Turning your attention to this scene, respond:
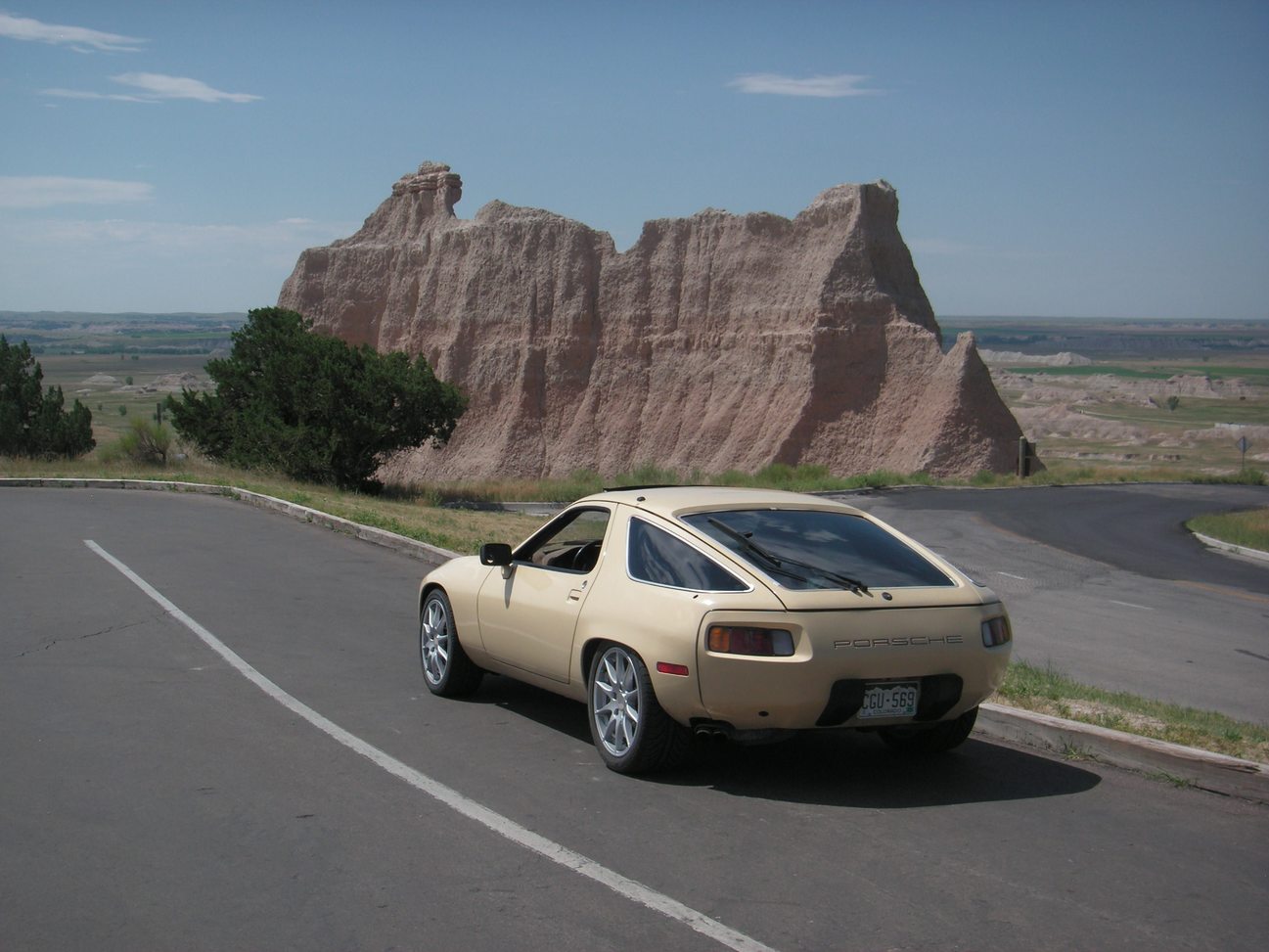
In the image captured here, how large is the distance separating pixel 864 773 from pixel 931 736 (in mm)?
513

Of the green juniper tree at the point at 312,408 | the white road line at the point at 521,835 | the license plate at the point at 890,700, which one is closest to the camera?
the white road line at the point at 521,835

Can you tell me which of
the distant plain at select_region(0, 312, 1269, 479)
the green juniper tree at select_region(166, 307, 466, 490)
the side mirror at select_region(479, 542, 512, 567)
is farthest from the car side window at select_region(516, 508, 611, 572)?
the distant plain at select_region(0, 312, 1269, 479)

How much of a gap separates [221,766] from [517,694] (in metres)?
2.41

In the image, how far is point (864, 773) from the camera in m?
6.75

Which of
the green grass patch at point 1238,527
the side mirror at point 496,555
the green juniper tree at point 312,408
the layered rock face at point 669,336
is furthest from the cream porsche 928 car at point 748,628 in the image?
the layered rock face at point 669,336

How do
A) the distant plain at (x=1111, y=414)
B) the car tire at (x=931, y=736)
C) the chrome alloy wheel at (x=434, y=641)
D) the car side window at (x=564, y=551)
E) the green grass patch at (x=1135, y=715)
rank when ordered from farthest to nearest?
1. the distant plain at (x=1111, y=414)
2. the chrome alloy wheel at (x=434, y=641)
3. the car side window at (x=564, y=551)
4. the green grass patch at (x=1135, y=715)
5. the car tire at (x=931, y=736)

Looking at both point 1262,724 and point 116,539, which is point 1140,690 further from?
point 116,539

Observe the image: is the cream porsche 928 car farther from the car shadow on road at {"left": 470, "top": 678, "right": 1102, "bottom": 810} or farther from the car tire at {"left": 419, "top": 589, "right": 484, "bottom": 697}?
the car tire at {"left": 419, "top": 589, "right": 484, "bottom": 697}

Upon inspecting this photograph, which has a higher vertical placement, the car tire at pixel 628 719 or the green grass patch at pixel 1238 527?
the car tire at pixel 628 719

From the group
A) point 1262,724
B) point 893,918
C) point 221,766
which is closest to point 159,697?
point 221,766

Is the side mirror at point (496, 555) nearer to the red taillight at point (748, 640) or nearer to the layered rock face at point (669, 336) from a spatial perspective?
the red taillight at point (748, 640)

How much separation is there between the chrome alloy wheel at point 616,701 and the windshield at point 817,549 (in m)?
0.82

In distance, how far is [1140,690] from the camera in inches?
425

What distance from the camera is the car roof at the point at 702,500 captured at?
23.4 ft
